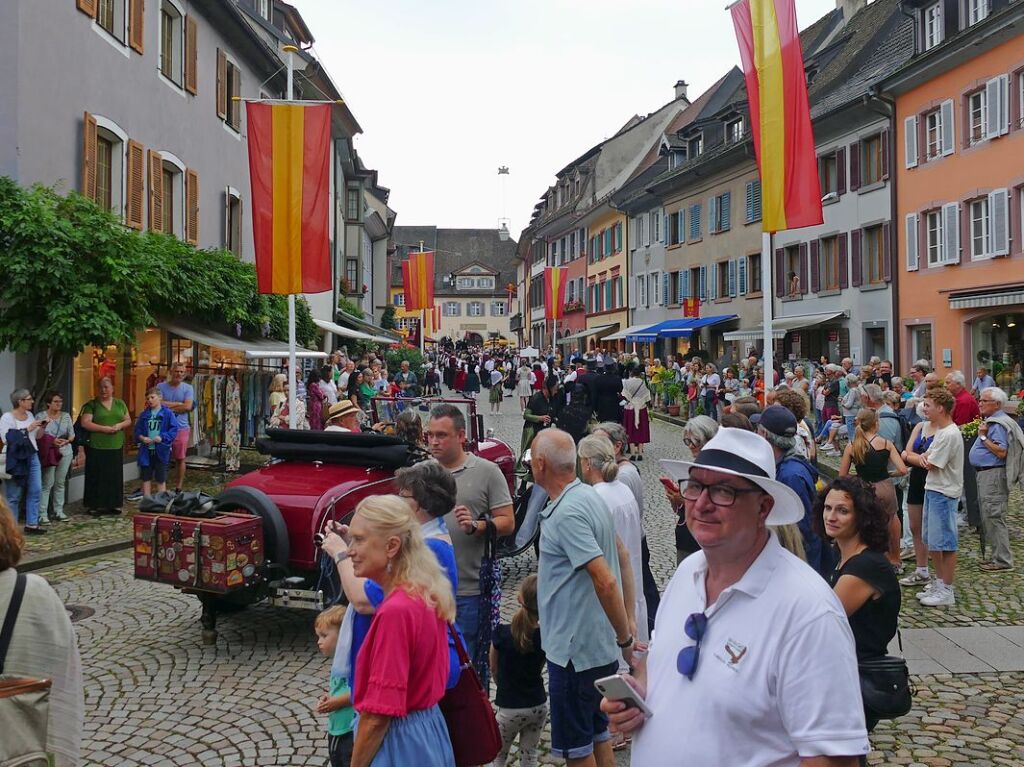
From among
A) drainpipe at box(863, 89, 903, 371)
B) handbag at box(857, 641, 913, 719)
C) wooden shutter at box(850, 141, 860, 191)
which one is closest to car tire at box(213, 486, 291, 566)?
handbag at box(857, 641, 913, 719)

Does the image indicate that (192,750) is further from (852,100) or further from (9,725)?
(852,100)

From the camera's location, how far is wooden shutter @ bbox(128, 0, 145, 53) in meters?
15.6

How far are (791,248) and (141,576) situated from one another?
28.4m

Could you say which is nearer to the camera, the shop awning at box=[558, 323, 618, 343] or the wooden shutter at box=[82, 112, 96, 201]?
the wooden shutter at box=[82, 112, 96, 201]

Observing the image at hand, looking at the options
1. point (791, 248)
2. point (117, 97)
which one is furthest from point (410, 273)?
point (117, 97)

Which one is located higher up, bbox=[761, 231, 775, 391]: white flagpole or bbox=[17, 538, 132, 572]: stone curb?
bbox=[761, 231, 775, 391]: white flagpole

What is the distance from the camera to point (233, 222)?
72.1 ft

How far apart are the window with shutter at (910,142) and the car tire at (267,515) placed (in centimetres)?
2309

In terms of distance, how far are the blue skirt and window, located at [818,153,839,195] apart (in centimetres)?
2846

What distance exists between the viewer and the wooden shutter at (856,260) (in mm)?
27531

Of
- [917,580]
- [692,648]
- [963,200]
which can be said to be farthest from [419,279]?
[692,648]

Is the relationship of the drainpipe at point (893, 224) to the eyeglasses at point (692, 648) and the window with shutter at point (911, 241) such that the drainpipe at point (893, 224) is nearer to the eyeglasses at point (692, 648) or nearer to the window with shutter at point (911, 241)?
the window with shutter at point (911, 241)

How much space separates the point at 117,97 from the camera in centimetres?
1516

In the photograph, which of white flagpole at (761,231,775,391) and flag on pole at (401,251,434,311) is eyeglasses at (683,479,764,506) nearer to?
white flagpole at (761,231,775,391)
